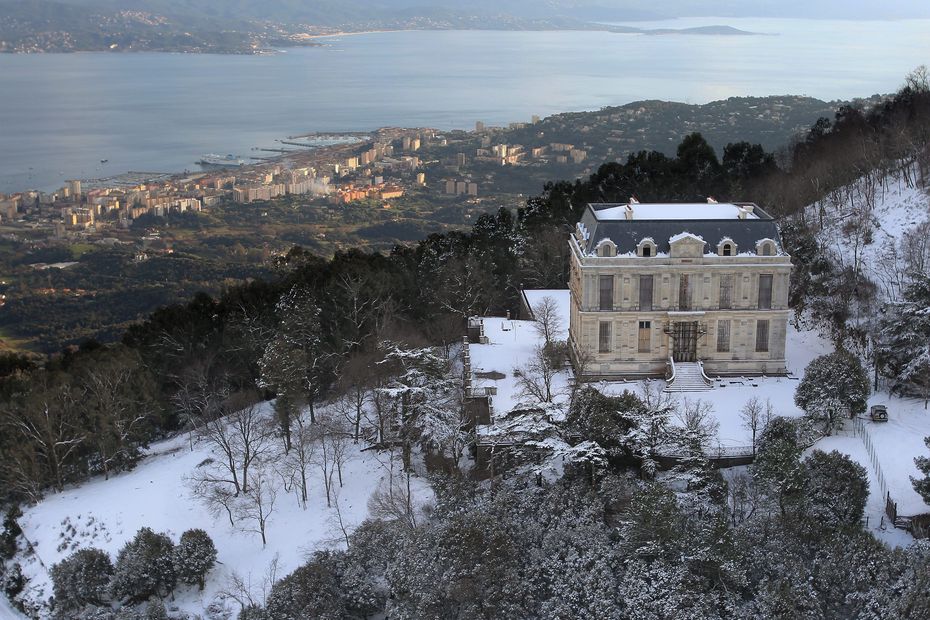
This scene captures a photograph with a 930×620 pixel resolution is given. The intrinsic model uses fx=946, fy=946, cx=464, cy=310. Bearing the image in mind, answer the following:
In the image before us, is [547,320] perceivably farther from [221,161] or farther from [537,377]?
[221,161]

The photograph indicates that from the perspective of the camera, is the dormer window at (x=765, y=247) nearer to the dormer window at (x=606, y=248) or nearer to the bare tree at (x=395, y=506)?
the dormer window at (x=606, y=248)

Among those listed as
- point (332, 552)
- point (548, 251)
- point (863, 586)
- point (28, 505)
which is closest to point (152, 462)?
point (28, 505)

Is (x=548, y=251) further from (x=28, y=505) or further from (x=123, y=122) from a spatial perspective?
(x=123, y=122)

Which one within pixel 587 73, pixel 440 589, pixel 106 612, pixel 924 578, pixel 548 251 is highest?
pixel 587 73

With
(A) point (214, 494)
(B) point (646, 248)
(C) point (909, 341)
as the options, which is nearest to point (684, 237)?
(B) point (646, 248)

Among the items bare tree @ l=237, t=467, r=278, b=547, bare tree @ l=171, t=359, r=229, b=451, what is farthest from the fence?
bare tree @ l=171, t=359, r=229, b=451

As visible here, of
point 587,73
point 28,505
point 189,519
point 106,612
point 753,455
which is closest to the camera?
point 106,612

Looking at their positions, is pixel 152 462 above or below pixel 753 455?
below

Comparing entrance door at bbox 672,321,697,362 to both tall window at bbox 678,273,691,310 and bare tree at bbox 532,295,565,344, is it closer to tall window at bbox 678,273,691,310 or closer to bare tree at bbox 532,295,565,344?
tall window at bbox 678,273,691,310
